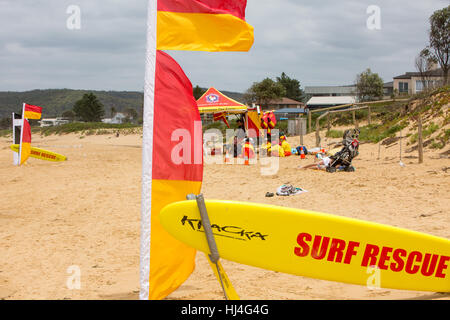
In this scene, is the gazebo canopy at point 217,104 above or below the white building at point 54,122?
below

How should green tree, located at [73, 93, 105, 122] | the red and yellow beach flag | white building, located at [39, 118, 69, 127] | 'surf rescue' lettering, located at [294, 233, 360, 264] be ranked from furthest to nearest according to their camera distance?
1. white building, located at [39, 118, 69, 127]
2. green tree, located at [73, 93, 105, 122]
3. the red and yellow beach flag
4. 'surf rescue' lettering, located at [294, 233, 360, 264]

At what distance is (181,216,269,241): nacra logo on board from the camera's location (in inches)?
124

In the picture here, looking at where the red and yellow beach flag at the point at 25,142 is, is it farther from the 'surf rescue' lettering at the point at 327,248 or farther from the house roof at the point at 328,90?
the house roof at the point at 328,90

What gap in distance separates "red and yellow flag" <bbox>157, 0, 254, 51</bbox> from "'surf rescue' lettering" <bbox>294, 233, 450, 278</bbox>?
1.78 meters

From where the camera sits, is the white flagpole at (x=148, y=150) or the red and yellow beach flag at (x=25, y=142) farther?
the red and yellow beach flag at (x=25, y=142)

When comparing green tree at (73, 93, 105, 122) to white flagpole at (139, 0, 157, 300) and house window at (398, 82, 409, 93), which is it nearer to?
house window at (398, 82, 409, 93)

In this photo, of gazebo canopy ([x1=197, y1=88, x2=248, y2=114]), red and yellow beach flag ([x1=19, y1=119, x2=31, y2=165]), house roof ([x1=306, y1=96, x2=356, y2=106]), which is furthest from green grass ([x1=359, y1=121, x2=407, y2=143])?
house roof ([x1=306, y1=96, x2=356, y2=106])

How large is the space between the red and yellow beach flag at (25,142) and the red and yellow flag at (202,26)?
14.1 m

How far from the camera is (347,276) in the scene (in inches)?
129

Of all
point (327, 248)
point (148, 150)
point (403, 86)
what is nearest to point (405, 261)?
point (327, 248)

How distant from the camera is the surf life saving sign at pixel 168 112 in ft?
11.2

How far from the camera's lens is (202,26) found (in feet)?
11.6

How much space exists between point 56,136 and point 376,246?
5304 centimetres

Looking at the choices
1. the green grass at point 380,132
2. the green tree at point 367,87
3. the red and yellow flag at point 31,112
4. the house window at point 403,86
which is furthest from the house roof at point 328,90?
the red and yellow flag at point 31,112
